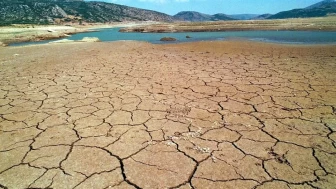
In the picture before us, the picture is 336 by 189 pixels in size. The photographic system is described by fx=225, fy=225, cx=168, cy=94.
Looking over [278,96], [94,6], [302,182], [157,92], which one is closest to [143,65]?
[157,92]

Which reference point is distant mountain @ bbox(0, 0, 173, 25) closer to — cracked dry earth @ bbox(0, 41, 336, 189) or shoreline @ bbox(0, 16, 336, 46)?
shoreline @ bbox(0, 16, 336, 46)

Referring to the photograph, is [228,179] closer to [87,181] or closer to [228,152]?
[228,152]

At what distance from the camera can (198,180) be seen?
6.06 ft

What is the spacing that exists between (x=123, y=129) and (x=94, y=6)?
3909 inches

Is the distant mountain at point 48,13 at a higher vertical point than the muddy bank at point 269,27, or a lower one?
higher

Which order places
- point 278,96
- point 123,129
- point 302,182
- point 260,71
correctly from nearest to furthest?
point 302,182 → point 123,129 → point 278,96 → point 260,71

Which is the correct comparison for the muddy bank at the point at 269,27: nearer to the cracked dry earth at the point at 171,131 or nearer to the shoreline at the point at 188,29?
the shoreline at the point at 188,29

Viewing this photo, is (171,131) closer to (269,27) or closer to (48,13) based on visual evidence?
(269,27)

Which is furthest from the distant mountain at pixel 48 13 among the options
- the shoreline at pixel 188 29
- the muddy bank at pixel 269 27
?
the muddy bank at pixel 269 27

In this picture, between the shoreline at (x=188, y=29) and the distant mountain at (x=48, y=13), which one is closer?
the shoreline at (x=188, y=29)

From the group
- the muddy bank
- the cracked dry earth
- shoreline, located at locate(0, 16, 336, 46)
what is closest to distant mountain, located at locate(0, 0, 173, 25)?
shoreline, located at locate(0, 16, 336, 46)

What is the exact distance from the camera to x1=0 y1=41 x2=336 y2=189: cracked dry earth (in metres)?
1.90

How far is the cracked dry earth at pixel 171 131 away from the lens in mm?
1902

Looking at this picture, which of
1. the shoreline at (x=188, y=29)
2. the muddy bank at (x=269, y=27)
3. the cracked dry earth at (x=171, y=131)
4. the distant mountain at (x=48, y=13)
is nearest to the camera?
the cracked dry earth at (x=171, y=131)
